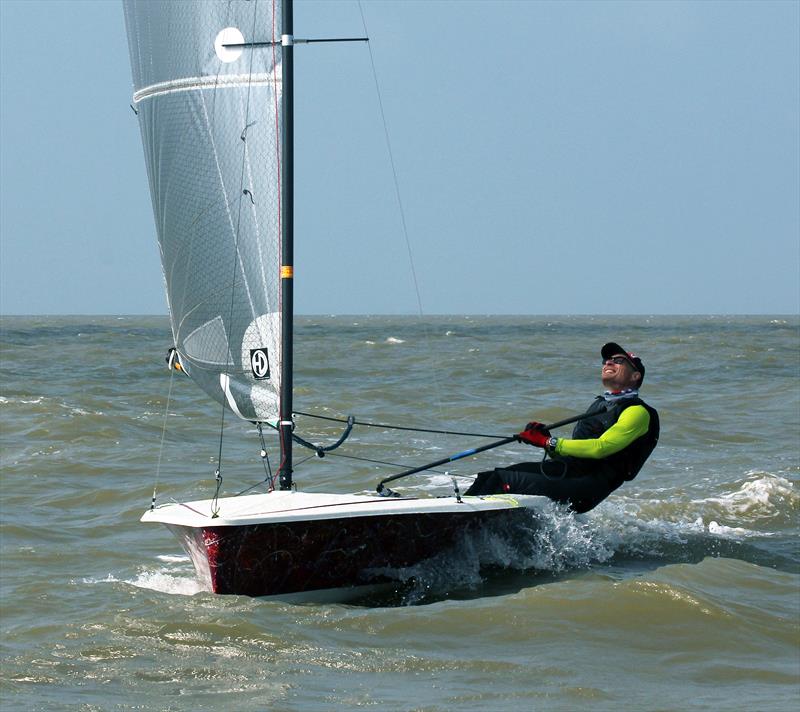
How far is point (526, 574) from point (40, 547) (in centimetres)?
335

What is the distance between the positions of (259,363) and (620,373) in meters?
2.17

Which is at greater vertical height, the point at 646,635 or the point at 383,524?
the point at 383,524

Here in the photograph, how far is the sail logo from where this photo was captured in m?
7.71

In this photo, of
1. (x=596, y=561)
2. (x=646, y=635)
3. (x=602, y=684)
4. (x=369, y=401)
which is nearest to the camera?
(x=602, y=684)

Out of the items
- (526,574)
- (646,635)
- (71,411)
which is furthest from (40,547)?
(71,411)

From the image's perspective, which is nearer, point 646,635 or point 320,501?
point 646,635

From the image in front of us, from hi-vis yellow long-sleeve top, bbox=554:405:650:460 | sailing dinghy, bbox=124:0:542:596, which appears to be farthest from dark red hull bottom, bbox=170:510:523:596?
hi-vis yellow long-sleeve top, bbox=554:405:650:460

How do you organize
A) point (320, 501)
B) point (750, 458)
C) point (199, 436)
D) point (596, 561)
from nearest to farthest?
point (320, 501) → point (596, 561) → point (750, 458) → point (199, 436)

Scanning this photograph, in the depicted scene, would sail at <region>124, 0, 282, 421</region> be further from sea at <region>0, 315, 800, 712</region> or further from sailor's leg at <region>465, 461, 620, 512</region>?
sailor's leg at <region>465, 461, 620, 512</region>

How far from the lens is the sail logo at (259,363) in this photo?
771cm

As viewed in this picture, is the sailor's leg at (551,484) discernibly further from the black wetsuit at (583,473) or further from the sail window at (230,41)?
the sail window at (230,41)

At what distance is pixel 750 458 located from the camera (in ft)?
42.7

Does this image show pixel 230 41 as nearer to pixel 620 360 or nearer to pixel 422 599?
pixel 620 360

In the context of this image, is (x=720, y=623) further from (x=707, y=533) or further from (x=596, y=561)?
(x=707, y=533)
